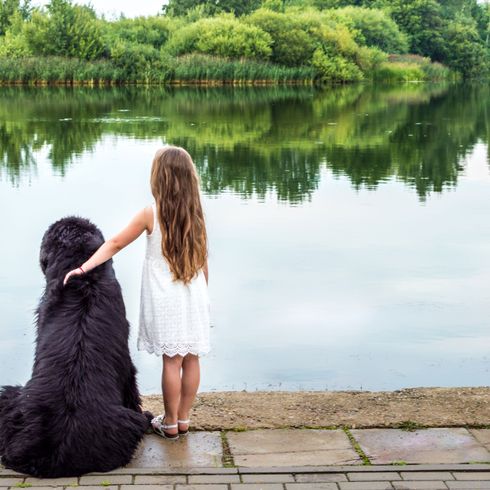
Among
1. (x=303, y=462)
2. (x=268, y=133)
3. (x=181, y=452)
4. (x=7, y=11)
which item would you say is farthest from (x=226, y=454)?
(x=7, y=11)

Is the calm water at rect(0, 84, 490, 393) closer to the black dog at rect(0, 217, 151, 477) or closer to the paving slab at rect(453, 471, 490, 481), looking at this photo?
the black dog at rect(0, 217, 151, 477)

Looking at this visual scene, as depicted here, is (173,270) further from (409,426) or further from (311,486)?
(409,426)

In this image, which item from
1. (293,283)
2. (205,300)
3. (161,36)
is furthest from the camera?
(161,36)

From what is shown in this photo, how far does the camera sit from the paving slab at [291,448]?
364cm

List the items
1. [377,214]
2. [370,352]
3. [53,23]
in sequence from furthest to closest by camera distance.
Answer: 1. [53,23]
2. [377,214]
3. [370,352]

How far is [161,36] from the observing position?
5378cm

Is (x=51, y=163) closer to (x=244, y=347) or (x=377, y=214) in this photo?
(x=377, y=214)

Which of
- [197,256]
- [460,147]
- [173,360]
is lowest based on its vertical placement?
[460,147]

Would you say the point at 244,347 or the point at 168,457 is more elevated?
the point at 168,457

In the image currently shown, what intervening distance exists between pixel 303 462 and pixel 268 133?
18203 mm

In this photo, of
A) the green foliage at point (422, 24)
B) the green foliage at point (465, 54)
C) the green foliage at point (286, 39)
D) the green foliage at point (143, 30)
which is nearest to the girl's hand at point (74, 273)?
the green foliage at point (143, 30)

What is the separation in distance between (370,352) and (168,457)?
10.4ft

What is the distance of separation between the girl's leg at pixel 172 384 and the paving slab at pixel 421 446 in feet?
2.32

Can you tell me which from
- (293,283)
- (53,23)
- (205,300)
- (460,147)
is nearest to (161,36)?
(53,23)
